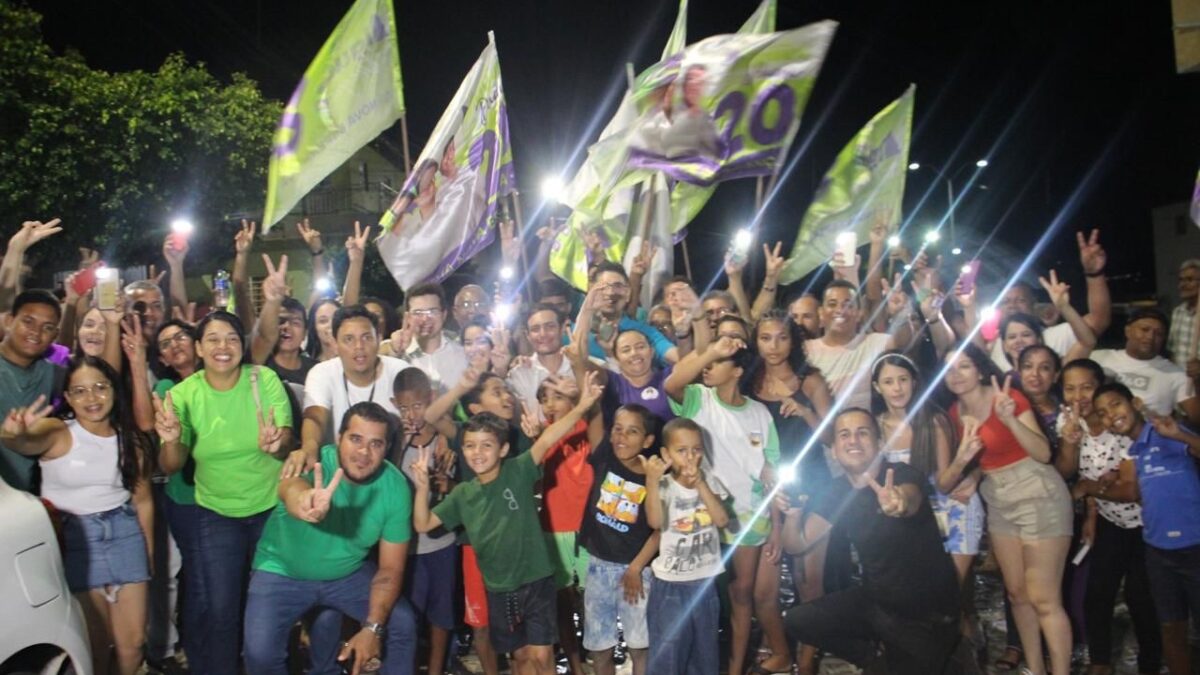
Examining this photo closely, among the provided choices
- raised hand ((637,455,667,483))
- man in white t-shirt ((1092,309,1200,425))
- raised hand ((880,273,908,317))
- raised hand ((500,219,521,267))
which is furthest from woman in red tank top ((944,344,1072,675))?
raised hand ((500,219,521,267))

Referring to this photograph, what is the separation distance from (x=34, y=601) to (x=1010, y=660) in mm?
5107

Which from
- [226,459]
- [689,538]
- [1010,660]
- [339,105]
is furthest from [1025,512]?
[339,105]

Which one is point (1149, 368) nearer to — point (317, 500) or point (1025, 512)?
point (1025, 512)

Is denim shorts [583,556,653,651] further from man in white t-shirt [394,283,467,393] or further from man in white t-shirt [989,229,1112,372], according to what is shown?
man in white t-shirt [989,229,1112,372]

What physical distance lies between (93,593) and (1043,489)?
5074 millimetres

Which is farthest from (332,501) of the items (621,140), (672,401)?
(621,140)

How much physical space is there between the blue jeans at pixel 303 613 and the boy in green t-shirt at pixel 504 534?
0.43 meters

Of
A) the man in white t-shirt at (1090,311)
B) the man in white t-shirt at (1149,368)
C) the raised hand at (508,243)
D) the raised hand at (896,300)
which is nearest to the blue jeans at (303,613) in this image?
the raised hand at (508,243)

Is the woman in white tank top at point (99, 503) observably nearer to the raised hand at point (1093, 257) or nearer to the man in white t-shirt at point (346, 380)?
the man in white t-shirt at point (346, 380)

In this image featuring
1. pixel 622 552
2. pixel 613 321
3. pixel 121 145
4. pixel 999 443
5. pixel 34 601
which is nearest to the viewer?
pixel 34 601

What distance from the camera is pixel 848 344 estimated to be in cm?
620

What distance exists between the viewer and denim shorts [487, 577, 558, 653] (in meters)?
4.61

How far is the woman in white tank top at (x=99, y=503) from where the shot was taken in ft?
15.1

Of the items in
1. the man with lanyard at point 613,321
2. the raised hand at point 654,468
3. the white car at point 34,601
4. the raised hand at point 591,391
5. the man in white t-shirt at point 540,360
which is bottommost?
the white car at point 34,601
